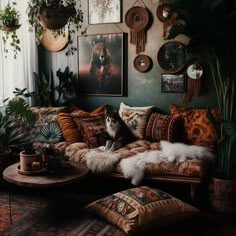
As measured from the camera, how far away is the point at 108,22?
4391 millimetres

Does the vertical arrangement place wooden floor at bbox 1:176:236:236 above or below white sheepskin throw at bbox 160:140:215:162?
below

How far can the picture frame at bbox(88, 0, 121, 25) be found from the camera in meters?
4.32

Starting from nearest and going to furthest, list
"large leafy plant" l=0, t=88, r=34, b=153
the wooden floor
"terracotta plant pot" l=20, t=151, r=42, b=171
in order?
the wooden floor → "terracotta plant pot" l=20, t=151, r=42, b=171 → "large leafy plant" l=0, t=88, r=34, b=153

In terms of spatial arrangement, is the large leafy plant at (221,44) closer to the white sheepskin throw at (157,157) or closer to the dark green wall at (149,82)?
the white sheepskin throw at (157,157)

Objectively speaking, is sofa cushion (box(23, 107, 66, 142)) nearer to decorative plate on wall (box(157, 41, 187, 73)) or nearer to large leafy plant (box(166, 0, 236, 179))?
decorative plate on wall (box(157, 41, 187, 73))

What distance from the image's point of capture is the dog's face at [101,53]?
4449mm

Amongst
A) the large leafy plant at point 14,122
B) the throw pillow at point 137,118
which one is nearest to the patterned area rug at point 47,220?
the large leafy plant at point 14,122

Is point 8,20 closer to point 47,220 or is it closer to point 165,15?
point 165,15

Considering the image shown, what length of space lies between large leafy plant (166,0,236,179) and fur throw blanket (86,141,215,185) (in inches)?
8.1

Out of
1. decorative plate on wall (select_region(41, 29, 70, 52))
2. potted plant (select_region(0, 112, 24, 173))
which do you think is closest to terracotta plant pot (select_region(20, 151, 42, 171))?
potted plant (select_region(0, 112, 24, 173))

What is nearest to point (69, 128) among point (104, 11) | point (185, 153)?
point (185, 153)

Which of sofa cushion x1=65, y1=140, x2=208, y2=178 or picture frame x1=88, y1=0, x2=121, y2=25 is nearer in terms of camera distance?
sofa cushion x1=65, y1=140, x2=208, y2=178

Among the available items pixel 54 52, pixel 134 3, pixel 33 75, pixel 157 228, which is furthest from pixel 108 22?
pixel 157 228

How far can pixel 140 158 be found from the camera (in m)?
3.37
